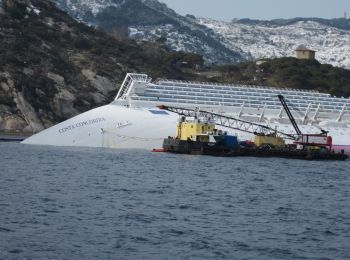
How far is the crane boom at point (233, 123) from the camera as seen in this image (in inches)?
3846

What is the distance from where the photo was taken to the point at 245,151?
8838 cm

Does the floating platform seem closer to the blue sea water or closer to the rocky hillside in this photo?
the blue sea water

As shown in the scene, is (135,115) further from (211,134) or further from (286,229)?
(286,229)

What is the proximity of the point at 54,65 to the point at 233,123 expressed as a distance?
54.8 m

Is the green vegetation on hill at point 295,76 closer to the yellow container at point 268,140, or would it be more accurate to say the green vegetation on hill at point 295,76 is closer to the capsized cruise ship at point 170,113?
the capsized cruise ship at point 170,113

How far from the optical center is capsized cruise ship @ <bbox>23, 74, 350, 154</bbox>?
93.2 m

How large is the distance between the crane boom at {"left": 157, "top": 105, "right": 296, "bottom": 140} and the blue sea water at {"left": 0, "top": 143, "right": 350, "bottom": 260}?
2635cm

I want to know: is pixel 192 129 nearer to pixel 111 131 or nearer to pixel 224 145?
pixel 224 145

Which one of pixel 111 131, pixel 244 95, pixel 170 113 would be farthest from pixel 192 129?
pixel 244 95

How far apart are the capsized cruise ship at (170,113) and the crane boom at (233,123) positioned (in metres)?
1.30

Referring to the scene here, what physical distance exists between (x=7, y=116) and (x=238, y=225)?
90.8 m

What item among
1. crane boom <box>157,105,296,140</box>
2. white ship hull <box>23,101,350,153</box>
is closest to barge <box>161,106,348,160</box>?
white ship hull <box>23,101,350,153</box>

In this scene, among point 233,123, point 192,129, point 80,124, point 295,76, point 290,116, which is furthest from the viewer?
point 295,76

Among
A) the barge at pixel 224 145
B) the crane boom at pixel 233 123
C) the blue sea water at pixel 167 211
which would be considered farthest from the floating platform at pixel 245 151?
the blue sea water at pixel 167 211
